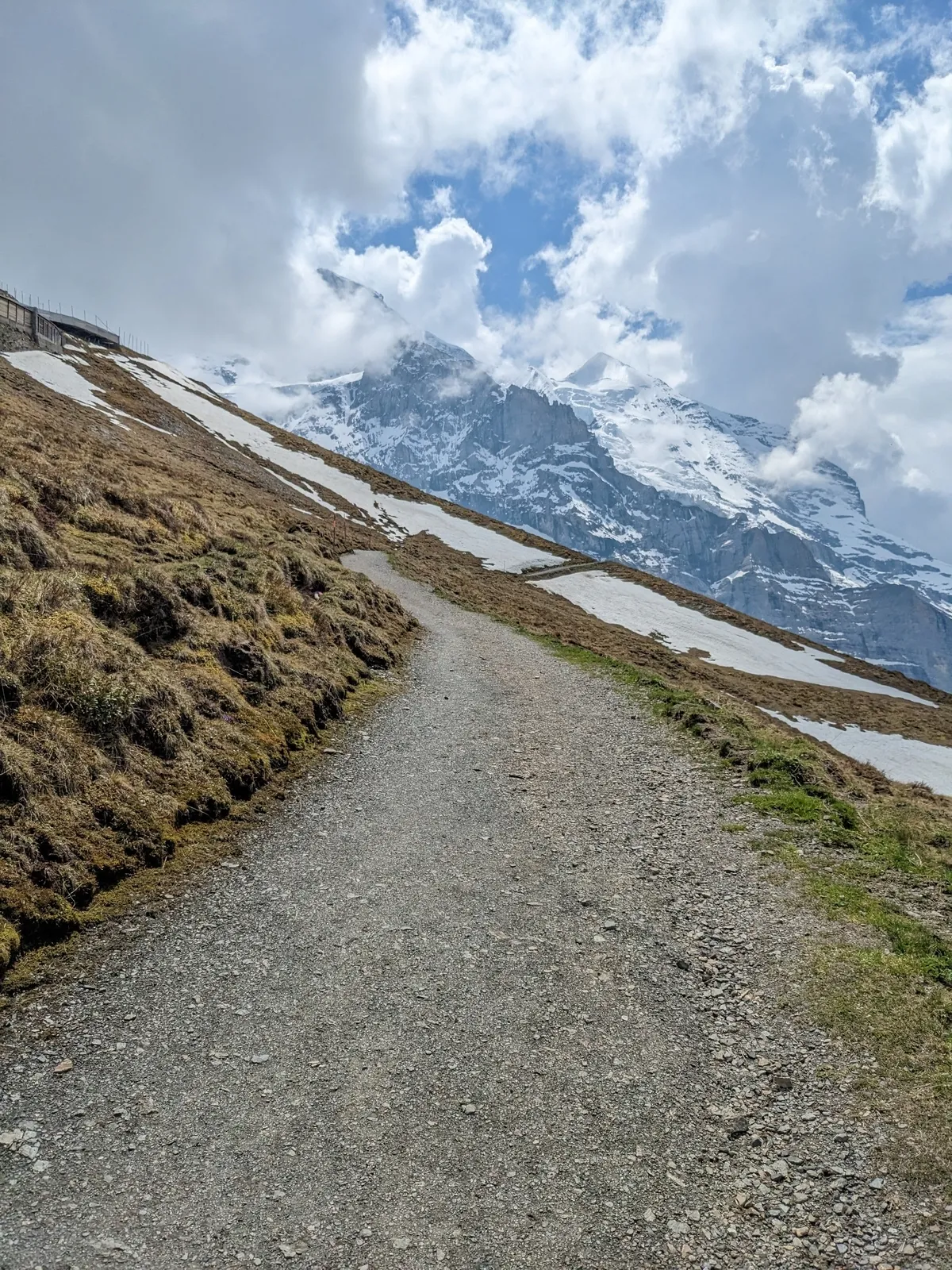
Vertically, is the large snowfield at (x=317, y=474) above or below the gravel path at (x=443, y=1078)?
above

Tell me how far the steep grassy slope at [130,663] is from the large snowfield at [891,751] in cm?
2316

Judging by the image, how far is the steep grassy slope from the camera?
358 inches

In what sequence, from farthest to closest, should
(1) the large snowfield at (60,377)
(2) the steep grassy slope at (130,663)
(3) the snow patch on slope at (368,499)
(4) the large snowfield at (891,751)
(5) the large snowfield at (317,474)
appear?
1. (3) the snow patch on slope at (368,499)
2. (5) the large snowfield at (317,474)
3. (1) the large snowfield at (60,377)
4. (4) the large snowfield at (891,751)
5. (2) the steep grassy slope at (130,663)

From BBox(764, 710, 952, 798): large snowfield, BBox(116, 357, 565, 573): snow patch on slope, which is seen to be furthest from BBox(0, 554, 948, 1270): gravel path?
BBox(116, 357, 565, 573): snow patch on slope

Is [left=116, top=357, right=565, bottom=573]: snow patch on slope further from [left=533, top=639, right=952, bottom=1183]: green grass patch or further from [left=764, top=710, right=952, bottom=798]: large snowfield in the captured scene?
[left=533, top=639, right=952, bottom=1183]: green grass patch

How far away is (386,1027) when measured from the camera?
754cm

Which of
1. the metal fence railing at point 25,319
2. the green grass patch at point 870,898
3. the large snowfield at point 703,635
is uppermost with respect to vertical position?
the metal fence railing at point 25,319

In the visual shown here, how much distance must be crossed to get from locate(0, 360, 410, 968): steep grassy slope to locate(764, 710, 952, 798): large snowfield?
76.0 ft

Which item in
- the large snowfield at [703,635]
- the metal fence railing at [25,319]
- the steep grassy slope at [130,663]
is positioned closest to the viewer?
the steep grassy slope at [130,663]

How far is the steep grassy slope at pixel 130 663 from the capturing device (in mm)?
9094

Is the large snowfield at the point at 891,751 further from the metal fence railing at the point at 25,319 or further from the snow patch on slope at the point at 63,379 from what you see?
the metal fence railing at the point at 25,319

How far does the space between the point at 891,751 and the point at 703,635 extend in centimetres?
1757

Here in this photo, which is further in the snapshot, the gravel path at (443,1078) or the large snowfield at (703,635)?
the large snowfield at (703,635)

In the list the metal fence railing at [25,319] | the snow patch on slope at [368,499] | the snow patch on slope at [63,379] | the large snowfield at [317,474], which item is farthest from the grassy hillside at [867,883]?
the metal fence railing at [25,319]
